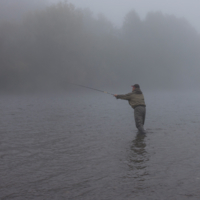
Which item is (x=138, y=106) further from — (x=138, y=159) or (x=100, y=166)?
(x=100, y=166)

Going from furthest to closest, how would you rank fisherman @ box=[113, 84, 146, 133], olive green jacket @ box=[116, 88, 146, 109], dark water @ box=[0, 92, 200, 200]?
olive green jacket @ box=[116, 88, 146, 109] < fisherman @ box=[113, 84, 146, 133] < dark water @ box=[0, 92, 200, 200]

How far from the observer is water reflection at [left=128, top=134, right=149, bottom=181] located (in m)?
6.55

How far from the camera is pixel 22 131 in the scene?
42.4 ft

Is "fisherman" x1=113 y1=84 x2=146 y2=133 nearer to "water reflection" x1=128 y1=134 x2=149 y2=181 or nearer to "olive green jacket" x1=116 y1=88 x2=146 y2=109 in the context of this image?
"olive green jacket" x1=116 y1=88 x2=146 y2=109

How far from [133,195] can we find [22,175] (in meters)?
2.70

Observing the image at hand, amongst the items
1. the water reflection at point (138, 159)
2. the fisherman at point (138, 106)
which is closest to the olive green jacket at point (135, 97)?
the fisherman at point (138, 106)

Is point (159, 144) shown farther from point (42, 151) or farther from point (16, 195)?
point (16, 195)

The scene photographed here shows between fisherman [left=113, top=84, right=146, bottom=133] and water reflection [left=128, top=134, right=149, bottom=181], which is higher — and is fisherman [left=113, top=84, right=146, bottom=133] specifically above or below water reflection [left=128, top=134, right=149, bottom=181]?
above

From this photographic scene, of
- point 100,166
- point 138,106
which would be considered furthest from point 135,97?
point 100,166

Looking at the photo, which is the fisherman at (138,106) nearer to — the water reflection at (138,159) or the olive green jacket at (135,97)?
the olive green jacket at (135,97)

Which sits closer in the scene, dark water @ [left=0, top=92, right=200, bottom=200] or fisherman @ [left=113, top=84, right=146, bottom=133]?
dark water @ [left=0, top=92, right=200, bottom=200]

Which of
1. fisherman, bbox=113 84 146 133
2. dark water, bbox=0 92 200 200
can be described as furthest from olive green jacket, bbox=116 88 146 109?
dark water, bbox=0 92 200 200

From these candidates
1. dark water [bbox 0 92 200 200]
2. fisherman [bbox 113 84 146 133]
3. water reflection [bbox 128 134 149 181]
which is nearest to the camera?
dark water [bbox 0 92 200 200]

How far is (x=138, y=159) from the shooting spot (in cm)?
779
